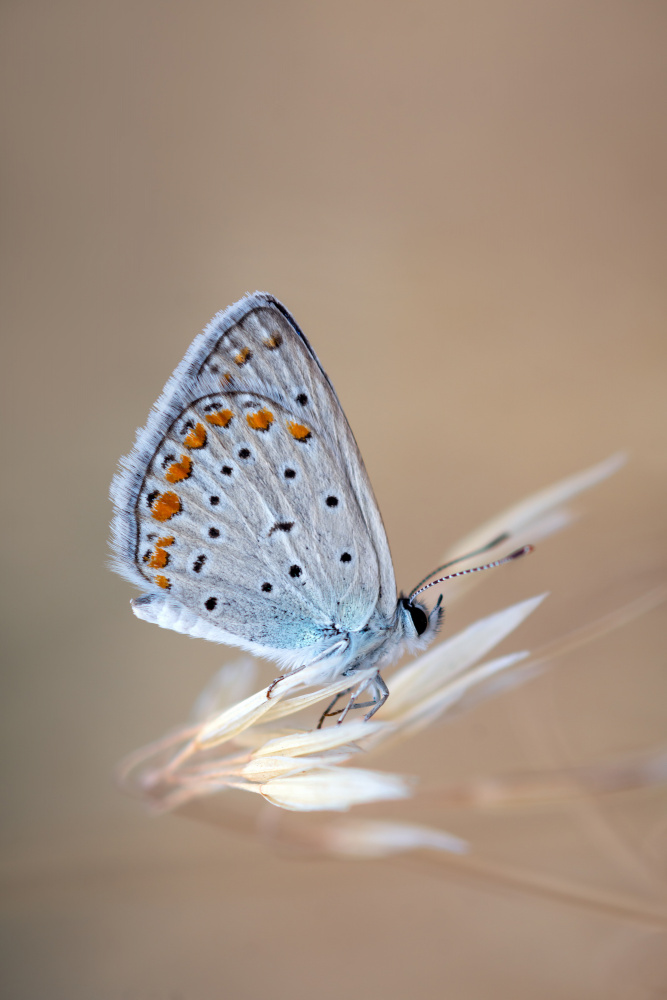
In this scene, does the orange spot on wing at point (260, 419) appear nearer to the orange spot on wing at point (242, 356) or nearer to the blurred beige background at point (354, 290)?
the orange spot on wing at point (242, 356)

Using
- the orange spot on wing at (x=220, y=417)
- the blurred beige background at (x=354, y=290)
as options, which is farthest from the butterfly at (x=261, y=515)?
the blurred beige background at (x=354, y=290)

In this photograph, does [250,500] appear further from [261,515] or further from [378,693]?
[378,693]

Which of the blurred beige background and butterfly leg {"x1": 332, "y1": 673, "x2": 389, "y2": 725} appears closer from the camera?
butterfly leg {"x1": 332, "y1": 673, "x2": 389, "y2": 725}

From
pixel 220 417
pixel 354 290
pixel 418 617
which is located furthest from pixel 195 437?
pixel 354 290

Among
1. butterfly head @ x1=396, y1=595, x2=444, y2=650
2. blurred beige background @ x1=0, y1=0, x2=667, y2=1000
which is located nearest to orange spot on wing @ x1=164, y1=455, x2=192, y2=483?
butterfly head @ x1=396, y1=595, x2=444, y2=650

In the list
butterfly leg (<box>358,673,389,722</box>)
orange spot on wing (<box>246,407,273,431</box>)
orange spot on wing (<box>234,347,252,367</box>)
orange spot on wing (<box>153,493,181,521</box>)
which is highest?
orange spot on wing (<box>234,347,252,367</box>)

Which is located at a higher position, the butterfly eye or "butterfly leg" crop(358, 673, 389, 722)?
the butterfly eye

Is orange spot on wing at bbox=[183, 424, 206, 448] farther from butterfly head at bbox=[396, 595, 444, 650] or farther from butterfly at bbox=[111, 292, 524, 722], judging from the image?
butterfly head at bbox=[396, 595, 444, 650]
